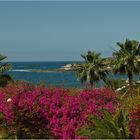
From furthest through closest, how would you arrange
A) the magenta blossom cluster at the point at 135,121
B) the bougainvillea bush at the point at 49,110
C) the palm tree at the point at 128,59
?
1. the palm tree at the point at 128,59
2. the bougainvillea bush at the point at 49,110
3. the magenta blossom cluster at the point at 135,121

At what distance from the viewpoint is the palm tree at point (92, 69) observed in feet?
231

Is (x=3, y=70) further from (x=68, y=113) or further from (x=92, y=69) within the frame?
(x=68, y=113)

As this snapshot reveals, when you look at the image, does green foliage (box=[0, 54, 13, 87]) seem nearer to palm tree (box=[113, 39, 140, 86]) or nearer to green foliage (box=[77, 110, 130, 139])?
palm tree (box=[113, 39, 140, 86])

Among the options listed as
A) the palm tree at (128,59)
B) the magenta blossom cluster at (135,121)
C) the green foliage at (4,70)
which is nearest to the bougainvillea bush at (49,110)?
the magenta blossom cluster at (135,121)

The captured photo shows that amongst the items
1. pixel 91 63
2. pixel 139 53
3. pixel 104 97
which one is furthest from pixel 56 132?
pixel 91 63

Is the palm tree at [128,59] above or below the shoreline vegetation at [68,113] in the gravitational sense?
above

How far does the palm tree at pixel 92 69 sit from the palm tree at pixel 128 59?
555cm

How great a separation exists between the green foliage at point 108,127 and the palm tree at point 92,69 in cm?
5903

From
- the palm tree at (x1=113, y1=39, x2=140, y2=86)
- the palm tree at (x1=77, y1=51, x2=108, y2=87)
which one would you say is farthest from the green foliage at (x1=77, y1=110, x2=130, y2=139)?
the palm tree at (x1=77, y1=51, x2=108, y2=87)

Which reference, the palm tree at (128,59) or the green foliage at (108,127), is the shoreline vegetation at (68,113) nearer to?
the green foliage at (108,127)

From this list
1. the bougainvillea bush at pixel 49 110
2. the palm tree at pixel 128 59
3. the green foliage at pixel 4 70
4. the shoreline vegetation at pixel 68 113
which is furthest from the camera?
the palm tree at pixel 128 59

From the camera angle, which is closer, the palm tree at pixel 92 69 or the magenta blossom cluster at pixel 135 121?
the magenta blossom cluster at pixel 135 121

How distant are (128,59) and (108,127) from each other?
55.0m

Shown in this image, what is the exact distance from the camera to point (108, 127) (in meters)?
10.3
